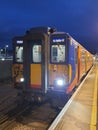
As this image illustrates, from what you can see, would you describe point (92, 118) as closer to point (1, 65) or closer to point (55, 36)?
point (55, 36)

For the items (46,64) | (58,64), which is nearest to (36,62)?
(46,64)

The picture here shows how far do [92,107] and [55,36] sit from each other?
3.28 meters

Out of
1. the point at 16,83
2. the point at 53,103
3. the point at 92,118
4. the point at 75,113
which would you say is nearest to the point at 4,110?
the point at 16,83

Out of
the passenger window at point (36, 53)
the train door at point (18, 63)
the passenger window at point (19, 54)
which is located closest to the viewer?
the passenger window at point (36, 53)

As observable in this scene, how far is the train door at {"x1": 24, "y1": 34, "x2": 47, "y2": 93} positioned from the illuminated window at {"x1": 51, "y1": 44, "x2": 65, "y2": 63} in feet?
1.53

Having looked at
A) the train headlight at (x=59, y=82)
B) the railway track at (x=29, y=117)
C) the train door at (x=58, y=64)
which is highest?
the train door at (x=58, y=64)

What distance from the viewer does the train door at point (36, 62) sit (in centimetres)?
1023

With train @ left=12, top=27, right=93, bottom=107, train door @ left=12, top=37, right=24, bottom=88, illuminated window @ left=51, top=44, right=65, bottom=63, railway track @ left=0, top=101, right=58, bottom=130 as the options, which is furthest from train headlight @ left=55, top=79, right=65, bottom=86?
train door @ left=12, top=37, right=24, bottom=88

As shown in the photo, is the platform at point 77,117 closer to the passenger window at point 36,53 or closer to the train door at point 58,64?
the train door at point 58,64

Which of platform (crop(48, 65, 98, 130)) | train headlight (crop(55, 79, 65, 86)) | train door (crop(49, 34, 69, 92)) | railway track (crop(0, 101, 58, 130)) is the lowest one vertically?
railway track (crop(0, 101, 58, 130))

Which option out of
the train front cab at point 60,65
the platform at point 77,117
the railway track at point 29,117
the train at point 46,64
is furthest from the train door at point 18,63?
the platform at point 77,117

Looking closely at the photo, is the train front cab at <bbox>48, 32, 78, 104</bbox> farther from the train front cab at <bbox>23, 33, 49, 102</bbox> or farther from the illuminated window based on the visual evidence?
the train front cab at <bbox>23, 33, 49, 102</bbox>

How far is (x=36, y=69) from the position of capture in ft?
34.5

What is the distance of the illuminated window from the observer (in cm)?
1038
